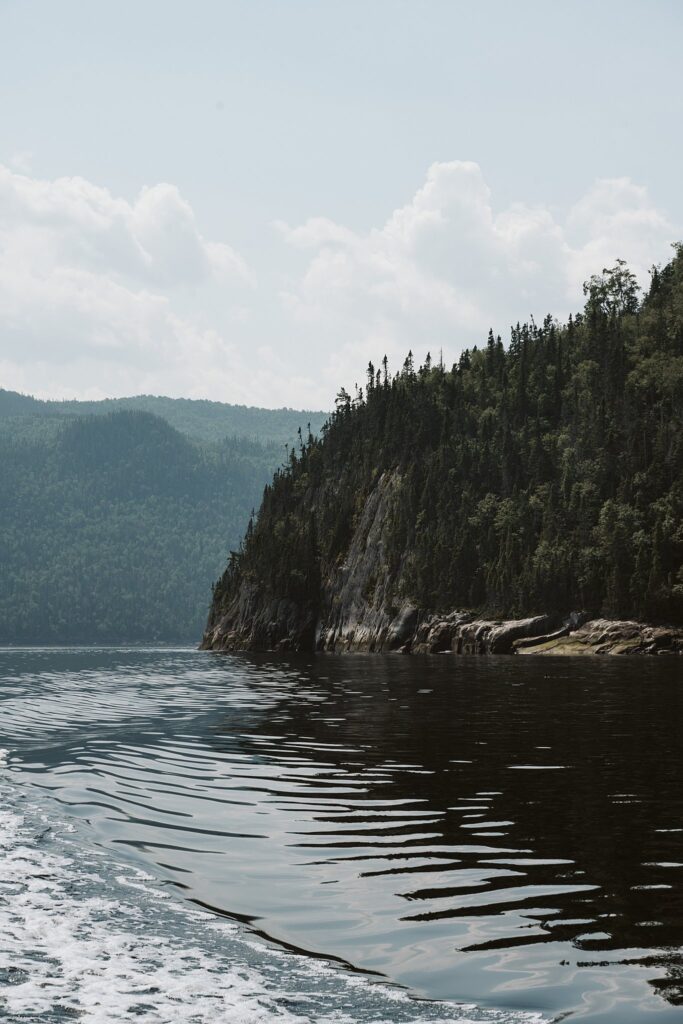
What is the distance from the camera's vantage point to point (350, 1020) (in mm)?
9258

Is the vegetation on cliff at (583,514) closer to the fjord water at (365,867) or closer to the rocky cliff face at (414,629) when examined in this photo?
the rocky cliff face at (414,629)

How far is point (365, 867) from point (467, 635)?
13939cm

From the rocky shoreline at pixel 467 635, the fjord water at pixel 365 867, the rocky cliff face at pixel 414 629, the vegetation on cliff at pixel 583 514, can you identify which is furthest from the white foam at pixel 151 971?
the vegetation on cliff at pixel 583 514

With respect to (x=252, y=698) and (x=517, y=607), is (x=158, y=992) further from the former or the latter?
(x=517, y=607)

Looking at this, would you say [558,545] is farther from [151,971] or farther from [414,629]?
[151,971]

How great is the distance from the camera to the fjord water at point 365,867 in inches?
396

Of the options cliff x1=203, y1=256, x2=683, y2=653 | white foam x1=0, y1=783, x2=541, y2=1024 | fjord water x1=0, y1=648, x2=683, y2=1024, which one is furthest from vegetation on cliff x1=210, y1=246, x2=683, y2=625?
white foam x1=0, y1=783, x2=541, y2=1024

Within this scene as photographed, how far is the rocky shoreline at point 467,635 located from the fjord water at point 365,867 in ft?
313

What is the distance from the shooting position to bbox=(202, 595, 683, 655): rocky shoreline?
416 ft

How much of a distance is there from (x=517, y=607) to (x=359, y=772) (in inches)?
5380

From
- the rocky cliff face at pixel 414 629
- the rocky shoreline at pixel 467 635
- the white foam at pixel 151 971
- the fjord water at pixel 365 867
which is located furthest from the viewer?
the rocky cliff face at pixel 414 629

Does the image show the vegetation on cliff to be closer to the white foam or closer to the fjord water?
the fjord water

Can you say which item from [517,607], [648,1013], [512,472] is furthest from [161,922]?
[512,472]

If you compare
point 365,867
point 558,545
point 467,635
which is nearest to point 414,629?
point 467,635
